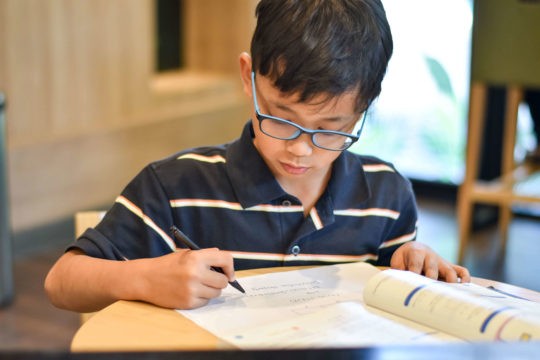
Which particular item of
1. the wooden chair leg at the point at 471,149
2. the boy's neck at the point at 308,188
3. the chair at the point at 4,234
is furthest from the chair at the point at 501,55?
the boy's neck at the point at 308,188

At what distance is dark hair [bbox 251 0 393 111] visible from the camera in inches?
45.4

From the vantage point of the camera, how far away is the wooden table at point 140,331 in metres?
0.94

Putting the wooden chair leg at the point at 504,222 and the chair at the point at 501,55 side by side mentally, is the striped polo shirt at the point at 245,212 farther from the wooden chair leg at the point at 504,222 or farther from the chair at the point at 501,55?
the wooden chair leg at the point at 504,222

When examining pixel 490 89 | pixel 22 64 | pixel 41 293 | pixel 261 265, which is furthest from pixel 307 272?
pixel 490 89

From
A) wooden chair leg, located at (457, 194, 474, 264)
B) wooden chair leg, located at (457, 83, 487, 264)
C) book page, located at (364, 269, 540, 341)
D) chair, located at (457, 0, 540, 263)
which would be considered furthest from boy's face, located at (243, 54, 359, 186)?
wooden chair leg, located at (457, 194, 474, 264)

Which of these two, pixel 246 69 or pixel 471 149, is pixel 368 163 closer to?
pixel 246 69

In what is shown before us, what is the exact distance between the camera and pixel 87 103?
11.4 feet

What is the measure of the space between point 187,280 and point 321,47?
14.6 inches

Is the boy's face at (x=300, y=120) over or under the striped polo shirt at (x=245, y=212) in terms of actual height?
over

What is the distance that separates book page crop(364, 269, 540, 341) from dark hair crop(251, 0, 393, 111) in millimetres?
274

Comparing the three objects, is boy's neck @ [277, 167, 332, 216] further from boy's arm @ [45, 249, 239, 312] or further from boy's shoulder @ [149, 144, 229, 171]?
boy's arm @ [45, 249, 239, 312]

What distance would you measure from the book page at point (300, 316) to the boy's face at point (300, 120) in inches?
6.4

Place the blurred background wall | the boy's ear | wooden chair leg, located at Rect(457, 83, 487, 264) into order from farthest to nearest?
1. the blurred background wall
2. wooden chair leg, located at Rect(457, 83, 487, 264)
3. the boy's ear

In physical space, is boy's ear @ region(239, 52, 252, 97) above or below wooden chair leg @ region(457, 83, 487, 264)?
above
